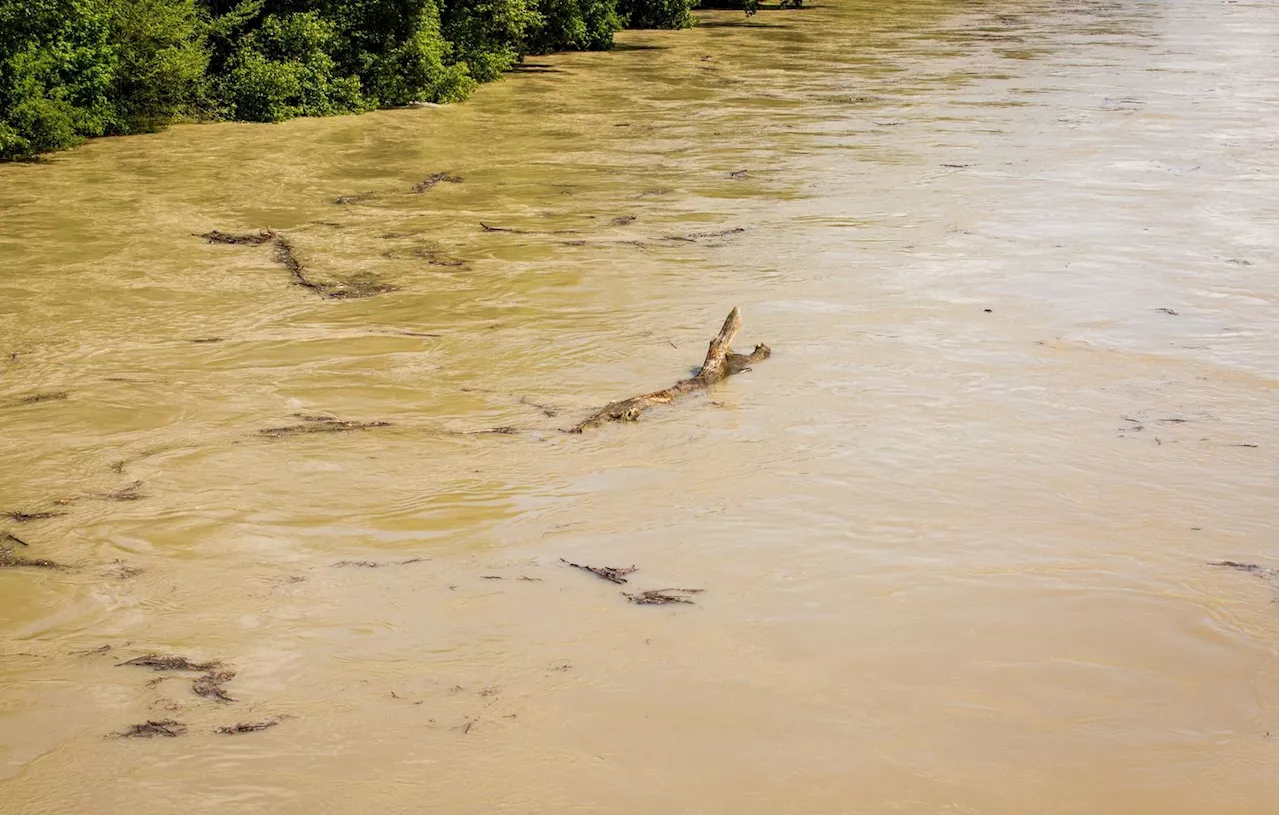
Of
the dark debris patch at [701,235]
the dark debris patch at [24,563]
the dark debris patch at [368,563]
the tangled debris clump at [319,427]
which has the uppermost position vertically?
the dark debris patch at [701,235]

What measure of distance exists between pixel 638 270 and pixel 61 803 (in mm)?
7803

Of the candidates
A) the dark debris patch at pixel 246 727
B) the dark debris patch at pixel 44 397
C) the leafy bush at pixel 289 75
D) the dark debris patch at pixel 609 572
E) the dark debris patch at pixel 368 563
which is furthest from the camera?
the leafy bush at pixel 289 75

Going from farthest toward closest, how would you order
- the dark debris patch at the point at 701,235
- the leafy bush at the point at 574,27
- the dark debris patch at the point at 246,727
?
the leafy bush at the point at 574,27, the dark debris patch at the point at 701,235, the dark debris patch at the point at 246,727

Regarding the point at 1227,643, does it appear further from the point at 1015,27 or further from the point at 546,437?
the point at 1015,27

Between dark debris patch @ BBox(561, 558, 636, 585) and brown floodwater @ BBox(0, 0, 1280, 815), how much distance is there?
58 millimetres

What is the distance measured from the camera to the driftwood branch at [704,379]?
7.88 m

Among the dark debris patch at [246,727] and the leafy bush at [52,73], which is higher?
the leafy bush at [52,73]

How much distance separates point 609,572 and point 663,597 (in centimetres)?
33

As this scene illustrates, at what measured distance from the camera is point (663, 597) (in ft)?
18.7

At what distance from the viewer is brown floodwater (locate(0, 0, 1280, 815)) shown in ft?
15.3

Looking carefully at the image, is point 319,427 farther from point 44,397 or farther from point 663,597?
point 663,597

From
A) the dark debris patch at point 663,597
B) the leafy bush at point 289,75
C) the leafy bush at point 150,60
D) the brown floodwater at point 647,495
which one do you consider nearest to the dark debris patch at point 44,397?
the brown floodwater at point 647,495

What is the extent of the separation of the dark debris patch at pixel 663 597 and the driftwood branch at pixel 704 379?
215cm

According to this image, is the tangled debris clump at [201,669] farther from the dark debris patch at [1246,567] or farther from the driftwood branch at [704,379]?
the dark debris patch at [1246,567]
